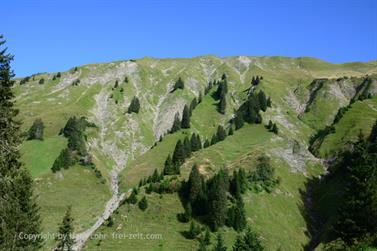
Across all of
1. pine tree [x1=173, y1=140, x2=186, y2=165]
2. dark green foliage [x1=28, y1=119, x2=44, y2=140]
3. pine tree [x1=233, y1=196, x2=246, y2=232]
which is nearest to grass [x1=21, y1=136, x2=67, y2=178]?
dark green foliage [x1=28, y1=119, x2=44, y2=140]

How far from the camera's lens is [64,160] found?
144 metres

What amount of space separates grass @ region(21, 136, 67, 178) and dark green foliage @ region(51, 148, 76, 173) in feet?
10.9

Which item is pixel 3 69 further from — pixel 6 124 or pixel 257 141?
pixel 257 141

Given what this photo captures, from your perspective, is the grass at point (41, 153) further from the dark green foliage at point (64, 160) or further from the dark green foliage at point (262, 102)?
the dark green foliage at point (262, 102)

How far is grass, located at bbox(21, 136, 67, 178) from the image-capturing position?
14166 centimetres

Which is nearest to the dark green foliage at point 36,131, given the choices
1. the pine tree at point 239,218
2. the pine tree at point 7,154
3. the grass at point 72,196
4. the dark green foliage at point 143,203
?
the grass at point 72,196

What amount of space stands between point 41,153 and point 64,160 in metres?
15.0

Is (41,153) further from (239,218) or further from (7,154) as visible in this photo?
(7,154)

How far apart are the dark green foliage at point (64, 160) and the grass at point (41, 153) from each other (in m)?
3.32

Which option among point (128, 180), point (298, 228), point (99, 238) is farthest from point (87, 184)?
point (298, 228)

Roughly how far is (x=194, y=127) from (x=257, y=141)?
165ft

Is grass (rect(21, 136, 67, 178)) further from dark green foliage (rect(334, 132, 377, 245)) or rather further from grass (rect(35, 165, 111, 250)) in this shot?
dark green foliage (rect(334, 132, 377, 245))

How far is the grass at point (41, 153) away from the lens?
142 m

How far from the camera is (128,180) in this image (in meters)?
151
